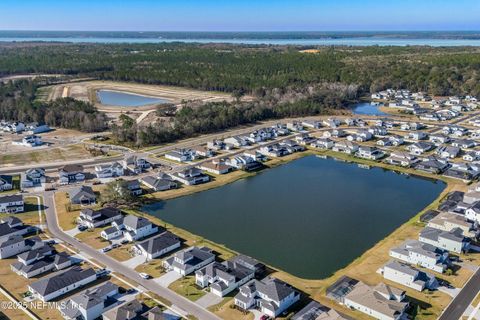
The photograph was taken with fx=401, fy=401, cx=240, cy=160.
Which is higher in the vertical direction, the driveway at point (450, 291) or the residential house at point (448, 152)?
the residential house at point (448, 152)

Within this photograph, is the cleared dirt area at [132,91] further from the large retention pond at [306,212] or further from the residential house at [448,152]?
the residential house at [448,152]

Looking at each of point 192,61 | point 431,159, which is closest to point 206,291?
point 431,159

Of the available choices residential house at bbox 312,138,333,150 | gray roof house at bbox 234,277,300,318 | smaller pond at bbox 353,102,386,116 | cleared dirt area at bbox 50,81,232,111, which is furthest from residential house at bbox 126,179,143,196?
smaller pond at bbox 353,102,386,116

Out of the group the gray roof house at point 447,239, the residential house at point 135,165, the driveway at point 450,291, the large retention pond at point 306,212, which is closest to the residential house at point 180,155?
the residential house at point 135,165

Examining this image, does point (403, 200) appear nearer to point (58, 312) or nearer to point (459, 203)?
point (459, 203)

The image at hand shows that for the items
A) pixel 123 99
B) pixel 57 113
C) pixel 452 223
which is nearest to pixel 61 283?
pixel 452 223

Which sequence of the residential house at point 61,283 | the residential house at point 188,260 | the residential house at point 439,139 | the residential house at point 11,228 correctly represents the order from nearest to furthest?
the residential house at point 61,283, the residential house at point 188,260, the residential house at point 11,228, the residential house at point 439,139
